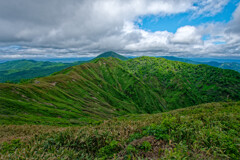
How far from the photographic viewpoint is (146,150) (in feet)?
30.3

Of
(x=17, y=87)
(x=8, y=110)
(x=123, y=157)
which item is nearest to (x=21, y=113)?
(x=8, y=110)

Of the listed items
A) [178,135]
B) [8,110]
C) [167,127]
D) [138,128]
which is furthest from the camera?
[8,110]

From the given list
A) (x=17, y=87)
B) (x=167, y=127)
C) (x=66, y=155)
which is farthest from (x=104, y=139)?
(x=17, y=87)

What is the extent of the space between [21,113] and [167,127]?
334 ft

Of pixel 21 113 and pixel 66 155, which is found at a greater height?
pixel 66 155

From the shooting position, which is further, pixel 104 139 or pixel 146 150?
pixel 104 139

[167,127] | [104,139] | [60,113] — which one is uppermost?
[167,127]

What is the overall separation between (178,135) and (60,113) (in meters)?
106

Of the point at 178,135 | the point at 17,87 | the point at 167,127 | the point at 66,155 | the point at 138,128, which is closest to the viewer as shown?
the point at 66,155

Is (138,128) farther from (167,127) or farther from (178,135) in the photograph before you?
(178,135)

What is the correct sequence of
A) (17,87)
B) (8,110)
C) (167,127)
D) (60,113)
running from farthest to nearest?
(17,87) < (60,113) < (8,110) < (167,127)

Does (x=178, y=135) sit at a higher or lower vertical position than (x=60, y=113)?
higher

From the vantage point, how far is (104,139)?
11.5 meters

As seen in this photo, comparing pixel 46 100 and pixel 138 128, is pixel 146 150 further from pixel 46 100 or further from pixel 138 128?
pixel 46 100
